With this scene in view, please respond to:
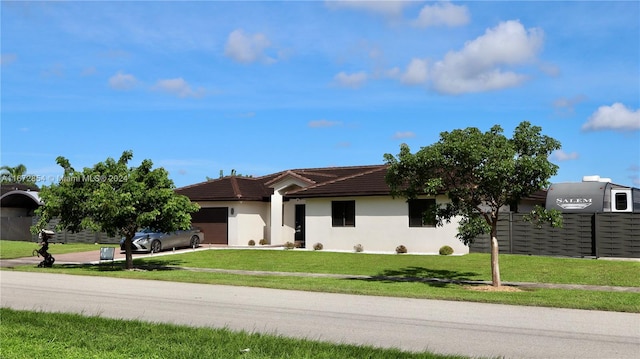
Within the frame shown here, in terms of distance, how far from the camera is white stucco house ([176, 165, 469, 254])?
28.1 metres

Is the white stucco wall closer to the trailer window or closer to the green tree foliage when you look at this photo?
the trailer window

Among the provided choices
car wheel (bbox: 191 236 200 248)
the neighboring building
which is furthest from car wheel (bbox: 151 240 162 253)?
the neighboring building

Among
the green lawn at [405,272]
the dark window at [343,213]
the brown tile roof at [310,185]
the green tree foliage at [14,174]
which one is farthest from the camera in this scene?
the green tree foliage at [14,174]

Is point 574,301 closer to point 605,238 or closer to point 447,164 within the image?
point 447,164

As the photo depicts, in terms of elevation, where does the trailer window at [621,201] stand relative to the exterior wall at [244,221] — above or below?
above

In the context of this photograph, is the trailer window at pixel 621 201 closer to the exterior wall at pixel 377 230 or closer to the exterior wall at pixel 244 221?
the exterior wall at pixel 377 230

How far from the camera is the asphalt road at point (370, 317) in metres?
8.42

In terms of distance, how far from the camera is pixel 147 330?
28.9 feet

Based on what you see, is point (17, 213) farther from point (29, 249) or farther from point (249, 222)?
point (249, 222)

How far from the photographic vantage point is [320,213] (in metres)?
30.7

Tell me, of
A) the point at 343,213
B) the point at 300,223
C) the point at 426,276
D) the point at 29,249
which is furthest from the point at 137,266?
the point at 29,249

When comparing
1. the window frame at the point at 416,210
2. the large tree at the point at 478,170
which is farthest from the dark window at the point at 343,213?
the large tree at the point at 478,170

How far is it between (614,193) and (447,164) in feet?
46.8

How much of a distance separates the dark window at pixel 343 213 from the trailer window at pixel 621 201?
11.9 m
